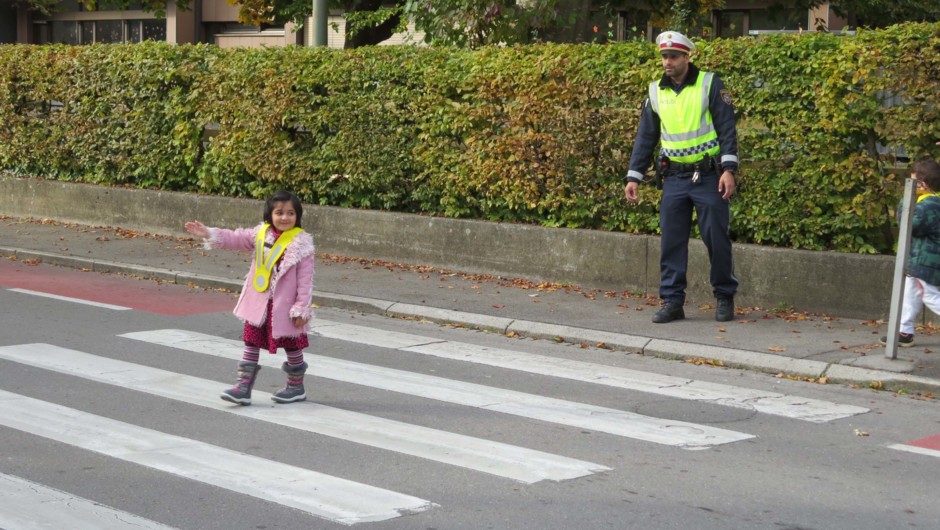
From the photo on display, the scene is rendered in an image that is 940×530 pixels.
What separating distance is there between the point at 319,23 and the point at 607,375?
7.87 meters

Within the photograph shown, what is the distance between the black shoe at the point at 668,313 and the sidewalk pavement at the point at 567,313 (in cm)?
7

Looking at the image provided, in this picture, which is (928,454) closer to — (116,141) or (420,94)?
(420,94)

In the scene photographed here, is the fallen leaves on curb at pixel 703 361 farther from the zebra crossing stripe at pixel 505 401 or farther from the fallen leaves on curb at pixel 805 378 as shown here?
the zebra crossing stripe at pixel 505 401

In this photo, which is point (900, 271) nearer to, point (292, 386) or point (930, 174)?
point (930, 174)

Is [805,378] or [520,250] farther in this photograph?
[520,250]

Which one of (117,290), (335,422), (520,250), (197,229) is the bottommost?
(117,290)

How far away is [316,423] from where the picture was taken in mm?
7195

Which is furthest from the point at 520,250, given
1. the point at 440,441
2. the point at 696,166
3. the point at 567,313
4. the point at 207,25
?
the point at 207,25

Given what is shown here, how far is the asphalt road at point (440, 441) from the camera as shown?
5.57 meters

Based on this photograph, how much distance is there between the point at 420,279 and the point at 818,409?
578cm

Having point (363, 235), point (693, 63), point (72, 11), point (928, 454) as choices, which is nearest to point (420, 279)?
point (363, 235)

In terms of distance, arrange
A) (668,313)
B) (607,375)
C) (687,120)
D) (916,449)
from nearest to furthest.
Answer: (916,449) → (607,375) → (687,120) → (668,313)

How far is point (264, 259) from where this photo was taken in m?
7.59

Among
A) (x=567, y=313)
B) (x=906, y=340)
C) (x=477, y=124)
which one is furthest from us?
(x=477, y=124)
